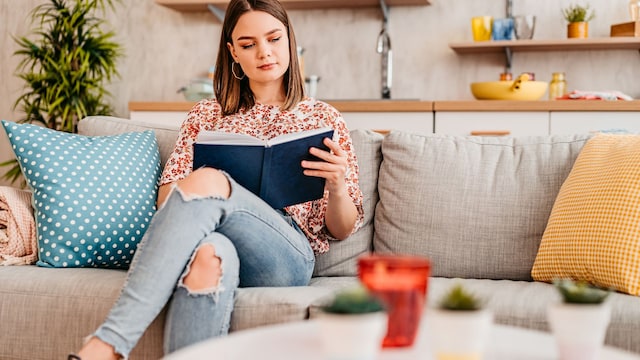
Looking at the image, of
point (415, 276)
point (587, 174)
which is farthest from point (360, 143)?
point (415, 276)

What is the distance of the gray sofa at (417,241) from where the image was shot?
5.77ft

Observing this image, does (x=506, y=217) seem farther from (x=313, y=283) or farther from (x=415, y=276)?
(x=415, y=276)

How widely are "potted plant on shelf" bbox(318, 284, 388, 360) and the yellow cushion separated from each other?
1.02 metres

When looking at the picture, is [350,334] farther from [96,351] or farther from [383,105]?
[383,105]

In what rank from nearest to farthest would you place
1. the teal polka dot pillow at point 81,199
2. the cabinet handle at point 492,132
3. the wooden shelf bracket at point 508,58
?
the teal polka dot pillow at point 81,199 < the cabinet handle at point 492,132 < the wooden shelf bracket at point 508,58

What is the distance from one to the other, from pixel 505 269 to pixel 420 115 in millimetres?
1590

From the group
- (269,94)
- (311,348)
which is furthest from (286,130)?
(311,348)

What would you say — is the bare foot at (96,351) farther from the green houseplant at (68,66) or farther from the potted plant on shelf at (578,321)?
the green houseplant at (68,66)

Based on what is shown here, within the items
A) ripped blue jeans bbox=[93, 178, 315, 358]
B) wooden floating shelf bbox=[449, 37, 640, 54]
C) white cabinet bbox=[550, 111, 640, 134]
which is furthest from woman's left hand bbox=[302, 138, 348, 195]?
wooden floating shelf bbox=[449, 37, 640, 54]

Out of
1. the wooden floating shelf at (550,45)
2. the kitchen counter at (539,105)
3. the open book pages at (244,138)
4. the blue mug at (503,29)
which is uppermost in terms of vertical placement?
the blue mug at (503,29)

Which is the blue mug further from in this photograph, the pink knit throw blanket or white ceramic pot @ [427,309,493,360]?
white ceramic pot @ [427,309,493,360]

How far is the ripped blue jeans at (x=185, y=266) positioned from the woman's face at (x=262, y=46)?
0.53 metres

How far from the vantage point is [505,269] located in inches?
82.0

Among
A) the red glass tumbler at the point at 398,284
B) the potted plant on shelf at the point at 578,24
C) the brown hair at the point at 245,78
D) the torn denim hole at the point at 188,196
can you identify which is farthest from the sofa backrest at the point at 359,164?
the potted plant on shelf at the point at 578,24
